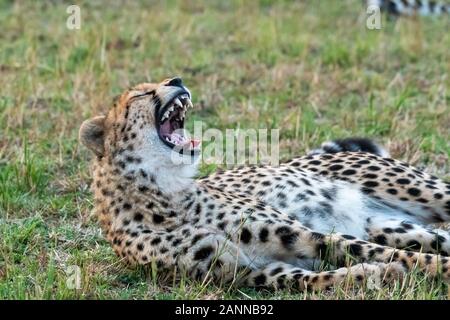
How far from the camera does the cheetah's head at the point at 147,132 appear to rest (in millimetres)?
4246

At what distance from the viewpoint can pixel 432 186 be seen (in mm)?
4688

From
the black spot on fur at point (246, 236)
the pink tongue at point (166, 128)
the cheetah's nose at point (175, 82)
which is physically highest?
the cheetah's nose at point (175, 82)

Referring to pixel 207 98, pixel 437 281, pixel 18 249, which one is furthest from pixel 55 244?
pixel 207 98

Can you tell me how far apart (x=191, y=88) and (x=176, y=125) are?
2.46m

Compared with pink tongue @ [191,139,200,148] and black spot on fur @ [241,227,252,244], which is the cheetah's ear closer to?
pink tongue @ [191,139,200,148]

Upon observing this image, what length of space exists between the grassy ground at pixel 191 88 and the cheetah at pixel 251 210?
10 centimetres

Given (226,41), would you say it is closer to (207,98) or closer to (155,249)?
(207,98)

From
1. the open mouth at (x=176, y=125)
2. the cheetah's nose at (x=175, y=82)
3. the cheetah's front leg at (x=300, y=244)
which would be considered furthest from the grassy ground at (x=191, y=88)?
the cheetah's nose at (x=175, y=82)

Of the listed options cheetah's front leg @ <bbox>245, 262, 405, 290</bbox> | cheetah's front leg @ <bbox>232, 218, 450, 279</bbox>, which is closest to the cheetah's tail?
cheetah's front leg @ <bbox>232, 218, 450, 279</bbox>

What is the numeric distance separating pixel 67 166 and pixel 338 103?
188 centimetres

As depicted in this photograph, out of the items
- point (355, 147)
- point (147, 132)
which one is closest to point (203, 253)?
point (147, 132)

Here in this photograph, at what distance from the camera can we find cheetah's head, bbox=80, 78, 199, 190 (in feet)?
13.9

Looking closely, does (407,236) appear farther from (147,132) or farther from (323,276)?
(147,132)

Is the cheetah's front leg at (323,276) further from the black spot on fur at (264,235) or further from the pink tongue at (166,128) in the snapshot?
the pink tongue at (166,128)
